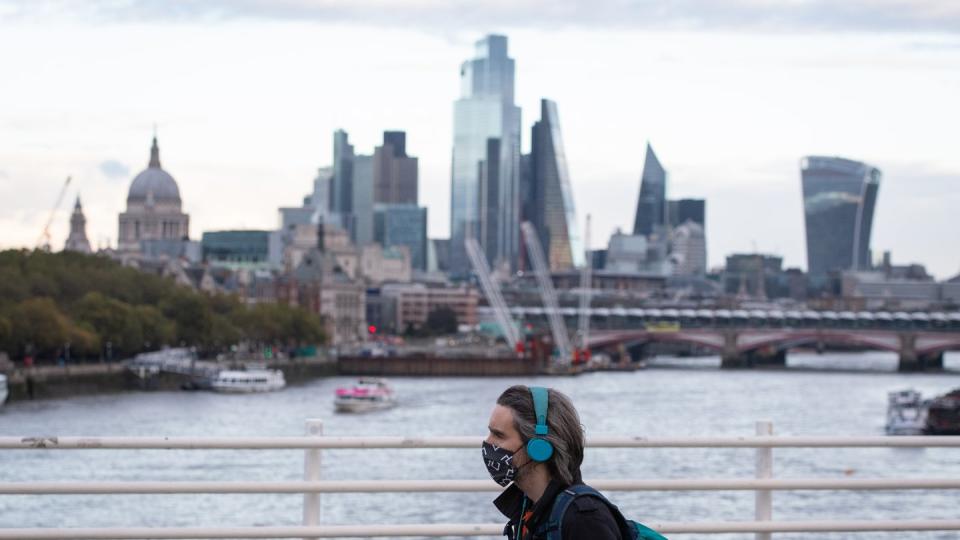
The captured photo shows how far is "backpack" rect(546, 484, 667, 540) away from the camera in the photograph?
3.77 m

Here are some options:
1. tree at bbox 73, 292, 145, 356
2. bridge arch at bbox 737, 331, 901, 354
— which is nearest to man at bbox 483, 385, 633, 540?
tree at bbox 73, 292, 145, 356

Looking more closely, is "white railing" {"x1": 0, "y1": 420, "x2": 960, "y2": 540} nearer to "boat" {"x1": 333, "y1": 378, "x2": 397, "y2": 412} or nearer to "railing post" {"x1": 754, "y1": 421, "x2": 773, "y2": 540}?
"railing post" {"x1": 754, "y1": 421, "x2": 773, "y2": 540}

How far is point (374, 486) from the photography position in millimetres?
5801

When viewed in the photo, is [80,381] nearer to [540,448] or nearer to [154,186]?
[540,448]

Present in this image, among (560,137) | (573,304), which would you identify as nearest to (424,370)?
(573,304)

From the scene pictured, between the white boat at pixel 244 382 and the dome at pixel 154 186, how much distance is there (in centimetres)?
9215

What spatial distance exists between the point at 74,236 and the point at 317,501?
134 meters

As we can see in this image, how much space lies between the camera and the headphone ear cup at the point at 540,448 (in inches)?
151

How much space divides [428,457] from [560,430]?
26546mm

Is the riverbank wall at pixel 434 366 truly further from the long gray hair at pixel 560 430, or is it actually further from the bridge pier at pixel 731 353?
the long gray hair at pixel 560 430

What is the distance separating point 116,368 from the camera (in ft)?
201

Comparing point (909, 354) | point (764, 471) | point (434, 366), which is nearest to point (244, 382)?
point (434, 366)

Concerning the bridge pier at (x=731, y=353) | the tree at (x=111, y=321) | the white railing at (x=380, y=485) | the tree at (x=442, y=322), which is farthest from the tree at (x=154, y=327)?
the white railing at (x=380, y=485)

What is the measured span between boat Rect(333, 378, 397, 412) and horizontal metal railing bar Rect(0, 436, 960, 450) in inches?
1651
